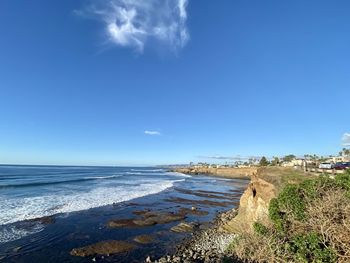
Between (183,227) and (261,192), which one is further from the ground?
(261,192)

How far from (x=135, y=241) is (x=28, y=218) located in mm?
10814

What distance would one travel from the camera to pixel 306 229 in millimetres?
11680

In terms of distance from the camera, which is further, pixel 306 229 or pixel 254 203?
pixel 254 203

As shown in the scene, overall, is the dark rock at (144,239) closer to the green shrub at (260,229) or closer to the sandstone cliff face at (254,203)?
the sandstone cliff face at (254,203)

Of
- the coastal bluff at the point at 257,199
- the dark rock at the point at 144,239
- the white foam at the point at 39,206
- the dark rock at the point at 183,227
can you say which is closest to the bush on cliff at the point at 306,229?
the coastal bluff at the point at 257,199

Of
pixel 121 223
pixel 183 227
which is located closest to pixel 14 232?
pixel 121 223

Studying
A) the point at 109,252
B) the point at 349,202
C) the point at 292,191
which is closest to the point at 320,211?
the point at 349,202

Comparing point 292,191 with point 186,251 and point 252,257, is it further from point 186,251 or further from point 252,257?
point 186,251

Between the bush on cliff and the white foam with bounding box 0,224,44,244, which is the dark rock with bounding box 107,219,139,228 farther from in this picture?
the bush on cliff

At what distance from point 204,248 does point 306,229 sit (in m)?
6.44

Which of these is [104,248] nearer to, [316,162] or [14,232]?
[14,232]

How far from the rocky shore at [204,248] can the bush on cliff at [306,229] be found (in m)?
1.39

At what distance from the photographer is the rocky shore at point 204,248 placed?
14.0 metres

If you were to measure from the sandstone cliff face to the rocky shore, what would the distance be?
102cm
